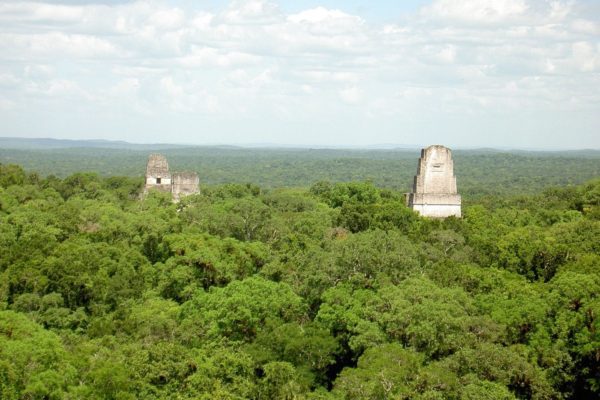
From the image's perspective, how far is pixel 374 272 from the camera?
25.6m

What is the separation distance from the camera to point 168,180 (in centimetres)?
4444

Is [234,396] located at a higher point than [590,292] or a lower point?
lower

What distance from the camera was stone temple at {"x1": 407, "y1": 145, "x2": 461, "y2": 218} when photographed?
3719cm

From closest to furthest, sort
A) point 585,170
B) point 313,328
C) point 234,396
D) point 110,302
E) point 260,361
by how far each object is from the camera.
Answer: point 234,396
point 260,361
point 313,328
point 110,302
point 585,170

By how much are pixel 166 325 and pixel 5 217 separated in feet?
42.6

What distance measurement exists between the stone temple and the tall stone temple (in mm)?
11293

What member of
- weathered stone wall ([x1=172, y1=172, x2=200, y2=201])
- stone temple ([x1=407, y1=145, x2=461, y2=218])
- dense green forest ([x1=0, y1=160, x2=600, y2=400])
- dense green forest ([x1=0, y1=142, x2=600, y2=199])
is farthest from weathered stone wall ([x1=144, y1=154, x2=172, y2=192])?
dense green forest ([x1=0, y1=142, x2=600, y2=199])

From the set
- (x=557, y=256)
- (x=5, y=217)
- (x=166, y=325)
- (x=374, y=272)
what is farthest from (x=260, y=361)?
(x=5, y=217)

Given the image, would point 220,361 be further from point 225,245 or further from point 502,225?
point 502,225

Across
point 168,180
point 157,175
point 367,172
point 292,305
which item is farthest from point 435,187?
point 367,172

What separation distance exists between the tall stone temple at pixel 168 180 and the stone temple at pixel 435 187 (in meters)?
11.3

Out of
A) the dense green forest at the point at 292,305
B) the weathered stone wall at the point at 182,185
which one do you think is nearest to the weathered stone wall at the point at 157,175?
the weathered stone wall at the point at 182,185

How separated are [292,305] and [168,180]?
67.6 feet

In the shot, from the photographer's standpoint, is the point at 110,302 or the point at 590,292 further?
the point at 110,302
